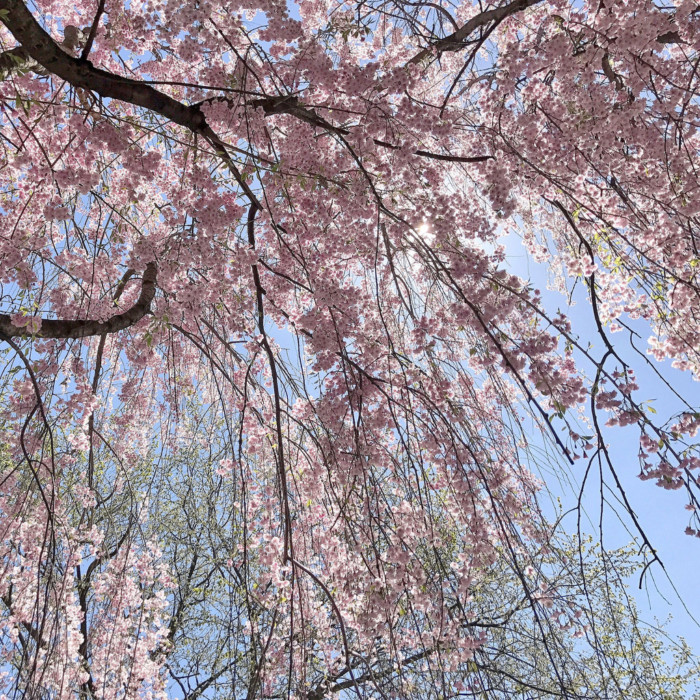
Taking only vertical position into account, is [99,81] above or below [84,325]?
above

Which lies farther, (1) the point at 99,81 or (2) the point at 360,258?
(2) the point at 360,258

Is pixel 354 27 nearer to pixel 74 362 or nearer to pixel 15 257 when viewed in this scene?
pixel 15 257

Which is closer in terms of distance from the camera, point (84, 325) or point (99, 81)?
point (99, 81)

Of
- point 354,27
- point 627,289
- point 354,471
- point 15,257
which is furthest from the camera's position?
point 627,289

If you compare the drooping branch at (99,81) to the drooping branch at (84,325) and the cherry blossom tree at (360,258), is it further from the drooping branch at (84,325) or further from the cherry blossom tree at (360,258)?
the drooping branch at (84,325)

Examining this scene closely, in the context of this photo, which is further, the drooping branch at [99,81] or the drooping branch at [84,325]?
the drooping branch at [84,325]

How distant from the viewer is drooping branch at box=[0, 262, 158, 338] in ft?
8.80

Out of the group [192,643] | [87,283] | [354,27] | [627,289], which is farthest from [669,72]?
[192,643]

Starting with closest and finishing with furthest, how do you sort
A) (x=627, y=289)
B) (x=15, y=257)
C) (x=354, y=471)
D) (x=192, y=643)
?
(x=354, y=471), (x=15, y=257), (x=627, y=289), (x=192, y=643)

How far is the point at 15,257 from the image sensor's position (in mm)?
2717

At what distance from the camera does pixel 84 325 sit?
292 centimetres

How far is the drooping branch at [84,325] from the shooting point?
8.80 feet

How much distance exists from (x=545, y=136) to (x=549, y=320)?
1354mm

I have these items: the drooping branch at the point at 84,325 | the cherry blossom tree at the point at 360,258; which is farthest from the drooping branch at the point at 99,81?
the drooping branch at the point at 84,325
